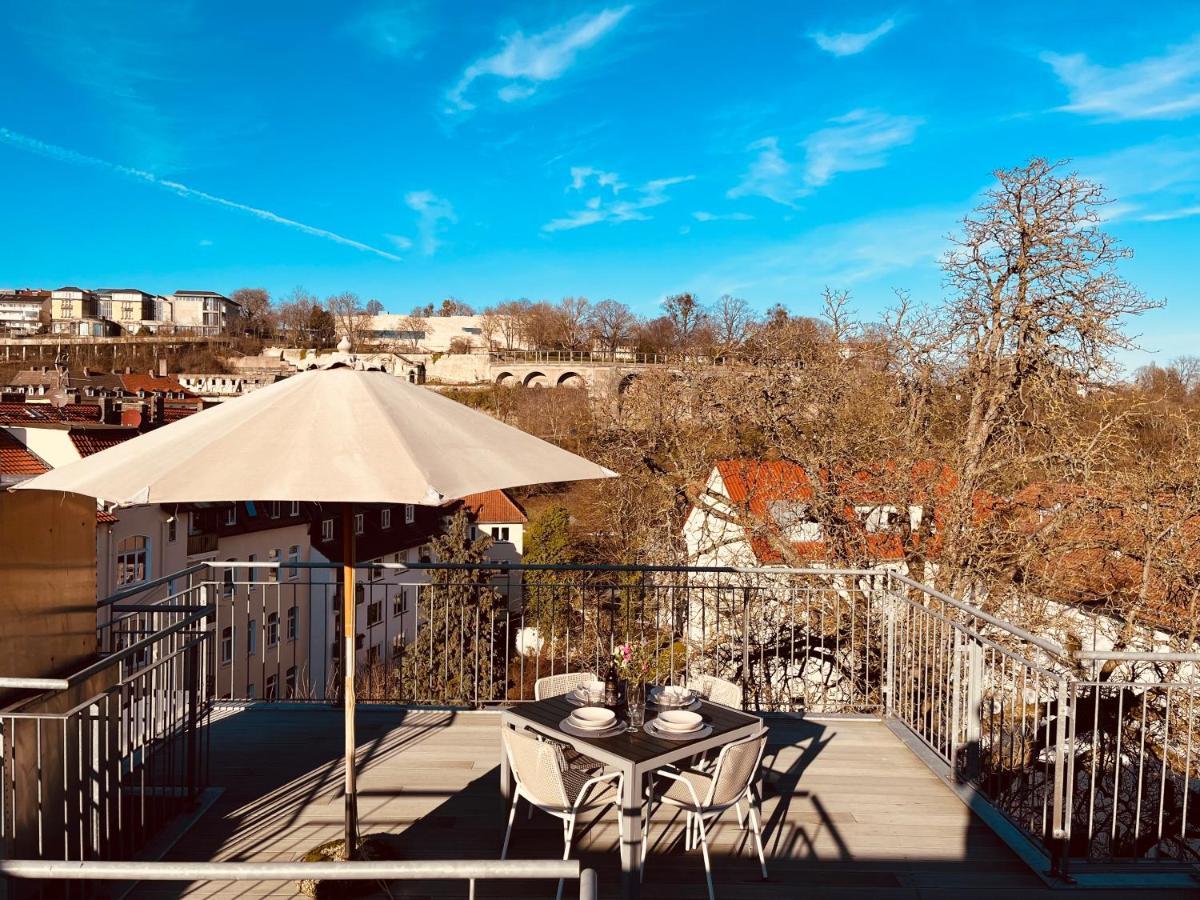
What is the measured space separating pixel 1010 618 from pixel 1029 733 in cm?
134

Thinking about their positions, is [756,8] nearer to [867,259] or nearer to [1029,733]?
[867,259]

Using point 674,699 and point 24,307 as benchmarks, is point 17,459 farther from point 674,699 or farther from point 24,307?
point 24,307

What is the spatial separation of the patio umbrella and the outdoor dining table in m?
0.88

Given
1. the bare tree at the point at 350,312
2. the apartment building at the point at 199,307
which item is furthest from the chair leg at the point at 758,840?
the apartment building at the point at 199,307

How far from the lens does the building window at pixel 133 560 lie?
22.6 metres

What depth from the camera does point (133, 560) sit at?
76.7 feet

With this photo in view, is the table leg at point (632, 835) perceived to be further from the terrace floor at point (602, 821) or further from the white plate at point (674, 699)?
the white plate at point (674, 699)

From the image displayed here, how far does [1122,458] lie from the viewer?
9602 mm

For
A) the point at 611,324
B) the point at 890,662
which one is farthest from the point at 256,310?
the point at 890,662

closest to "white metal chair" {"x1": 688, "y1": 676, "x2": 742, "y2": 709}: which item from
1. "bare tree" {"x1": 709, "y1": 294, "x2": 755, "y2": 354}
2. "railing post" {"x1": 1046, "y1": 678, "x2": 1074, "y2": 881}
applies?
"railing post" {"x1": 1046, "y1": 678, "x2": 1074, "y2": 881}

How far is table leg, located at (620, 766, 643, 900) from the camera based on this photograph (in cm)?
322

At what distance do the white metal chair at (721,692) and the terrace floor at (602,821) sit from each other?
0.53m

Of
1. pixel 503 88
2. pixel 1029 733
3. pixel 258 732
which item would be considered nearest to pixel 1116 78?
pixel 1029 733

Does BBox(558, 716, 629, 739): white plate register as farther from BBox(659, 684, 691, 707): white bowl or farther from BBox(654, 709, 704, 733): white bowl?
BBox(659, 684, 691, 707): white bowl
